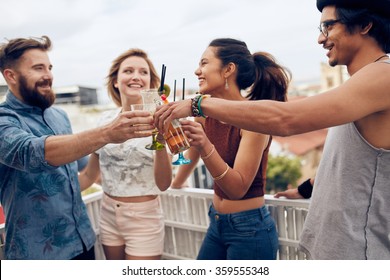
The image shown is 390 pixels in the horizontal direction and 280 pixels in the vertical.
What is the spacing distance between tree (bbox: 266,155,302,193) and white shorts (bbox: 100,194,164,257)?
76.8 feet

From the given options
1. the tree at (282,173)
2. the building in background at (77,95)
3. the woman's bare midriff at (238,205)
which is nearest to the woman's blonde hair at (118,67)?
the woman's bare midriff at (238,205)

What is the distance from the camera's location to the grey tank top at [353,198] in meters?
1.11

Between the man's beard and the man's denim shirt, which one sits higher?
the man's beard

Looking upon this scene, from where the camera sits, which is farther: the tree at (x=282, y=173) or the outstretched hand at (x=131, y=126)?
the tree at (x=282, y=173)

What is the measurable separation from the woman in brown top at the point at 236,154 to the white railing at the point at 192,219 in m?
0.24

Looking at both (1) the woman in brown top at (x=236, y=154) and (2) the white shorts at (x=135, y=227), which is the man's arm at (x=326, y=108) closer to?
(1) the woman in brown top at (x=236, y=154)

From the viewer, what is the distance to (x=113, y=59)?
6.84 ft

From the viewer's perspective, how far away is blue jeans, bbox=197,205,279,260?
154cm

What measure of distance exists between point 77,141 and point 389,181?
1232 mm

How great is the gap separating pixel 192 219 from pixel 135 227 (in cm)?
47

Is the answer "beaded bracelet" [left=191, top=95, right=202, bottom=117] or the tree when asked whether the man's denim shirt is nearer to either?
"beaded bracelet" [left=191, top=95, right=202, bottom=117]

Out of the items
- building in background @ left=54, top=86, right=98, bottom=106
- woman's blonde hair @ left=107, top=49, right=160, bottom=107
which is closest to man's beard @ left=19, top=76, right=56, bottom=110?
woman's blonde hair @ left=107, top=49, right=160, bottom=107
